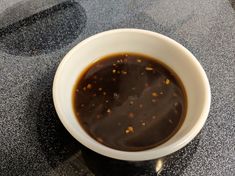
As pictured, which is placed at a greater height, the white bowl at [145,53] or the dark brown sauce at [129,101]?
the white bowl at [145,53]

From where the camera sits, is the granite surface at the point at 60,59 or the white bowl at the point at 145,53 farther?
the granite surface at the point at 60,59

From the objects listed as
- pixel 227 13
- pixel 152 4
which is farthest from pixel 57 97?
pixel 227 13

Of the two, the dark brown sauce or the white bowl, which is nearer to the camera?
the white bowl

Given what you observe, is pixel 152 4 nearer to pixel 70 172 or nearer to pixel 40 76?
pixel 40 76

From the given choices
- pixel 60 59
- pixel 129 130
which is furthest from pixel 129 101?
pixel 60 59
